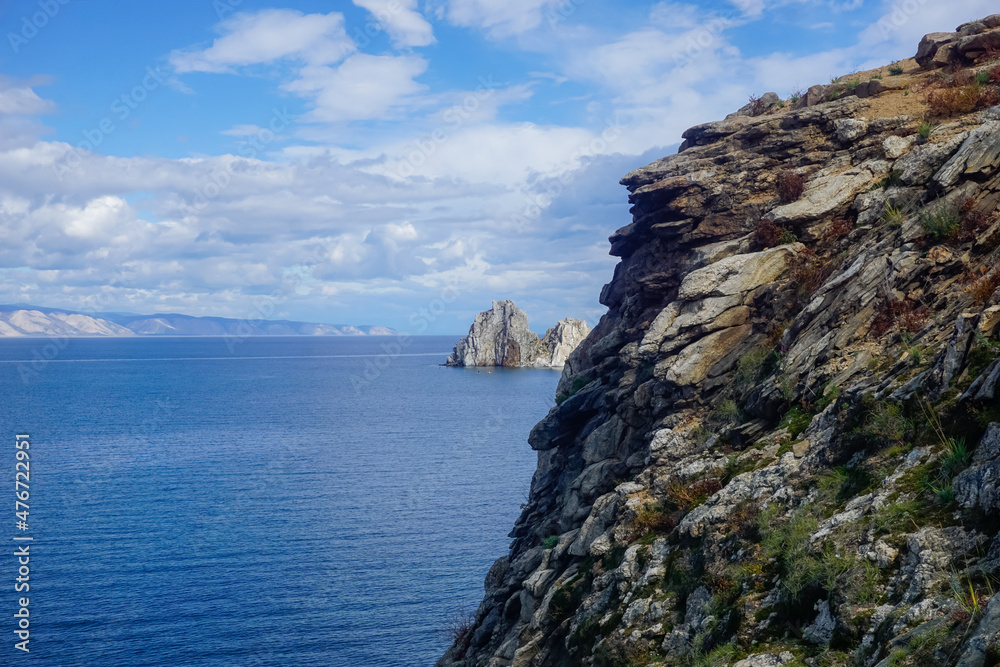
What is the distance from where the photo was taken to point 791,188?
2534cm

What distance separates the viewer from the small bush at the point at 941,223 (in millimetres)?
18547

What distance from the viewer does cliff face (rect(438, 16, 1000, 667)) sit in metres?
12.3

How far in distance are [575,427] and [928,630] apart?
23.3 meters

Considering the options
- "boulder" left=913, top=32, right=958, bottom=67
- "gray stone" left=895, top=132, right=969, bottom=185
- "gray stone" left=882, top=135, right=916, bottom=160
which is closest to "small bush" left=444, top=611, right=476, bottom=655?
"gray stone" left=895, top=132, right=969, bottom=185

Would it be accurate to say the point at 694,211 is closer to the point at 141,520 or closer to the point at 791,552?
the point at 791,552

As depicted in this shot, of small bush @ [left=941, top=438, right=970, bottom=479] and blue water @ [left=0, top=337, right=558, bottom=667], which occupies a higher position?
small bush @ [left=941, top=438, right=970, bottom=479]

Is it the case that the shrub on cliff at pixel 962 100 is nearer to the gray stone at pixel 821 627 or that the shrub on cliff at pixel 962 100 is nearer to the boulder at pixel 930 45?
the boulder at pixel 930 45

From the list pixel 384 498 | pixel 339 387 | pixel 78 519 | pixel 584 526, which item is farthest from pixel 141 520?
pixel 339 387

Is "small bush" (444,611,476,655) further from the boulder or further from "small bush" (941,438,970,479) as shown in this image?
the boulder

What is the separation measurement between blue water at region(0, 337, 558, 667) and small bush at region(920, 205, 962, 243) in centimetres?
3911

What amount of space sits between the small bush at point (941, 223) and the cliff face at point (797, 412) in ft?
0.18

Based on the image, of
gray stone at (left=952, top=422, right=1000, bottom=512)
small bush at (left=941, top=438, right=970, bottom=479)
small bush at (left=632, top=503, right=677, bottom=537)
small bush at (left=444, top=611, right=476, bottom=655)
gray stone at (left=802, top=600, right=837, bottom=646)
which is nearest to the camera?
gray stone at (left=952, top=422, right=1000, bottom=512)

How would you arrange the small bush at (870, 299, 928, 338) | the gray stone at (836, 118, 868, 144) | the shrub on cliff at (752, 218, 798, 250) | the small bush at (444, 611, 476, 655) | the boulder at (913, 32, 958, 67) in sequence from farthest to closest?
the small bush at (444, 611, 476, 655) < the boulder at (913, 32, 958, 67) < the gray stone at (836, 118, 868, 144) < the shrub on cliff at (752, 218, 798, 250) < the small bush at (870, 299, 928, 338)

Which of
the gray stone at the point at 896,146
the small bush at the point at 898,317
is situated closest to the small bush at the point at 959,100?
the gray stone at the point at 896,146
